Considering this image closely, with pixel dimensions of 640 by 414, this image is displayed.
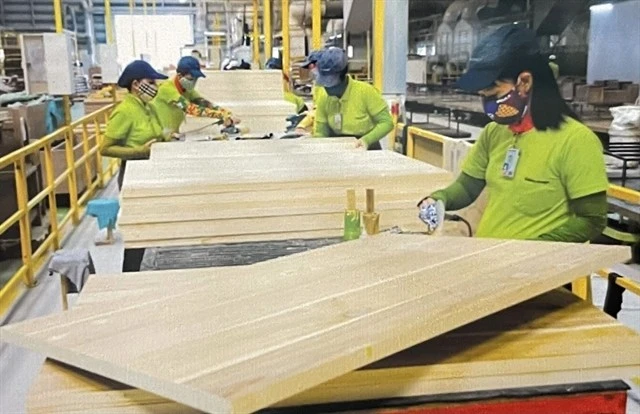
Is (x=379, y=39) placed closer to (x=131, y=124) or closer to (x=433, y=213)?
(x=131, y=124)

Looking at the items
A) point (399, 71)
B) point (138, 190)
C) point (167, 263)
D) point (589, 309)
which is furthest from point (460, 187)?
point (399, 71)

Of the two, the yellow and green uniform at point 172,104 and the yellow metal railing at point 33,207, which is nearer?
the yellow metal railing at point 33,207

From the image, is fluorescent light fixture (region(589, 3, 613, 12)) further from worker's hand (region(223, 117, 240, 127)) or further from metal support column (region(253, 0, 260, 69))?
metal support column (region(253, 0, 260, 69))

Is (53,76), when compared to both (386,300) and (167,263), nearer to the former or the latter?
(167,263)

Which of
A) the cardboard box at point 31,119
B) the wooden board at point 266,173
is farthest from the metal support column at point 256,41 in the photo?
the wooden board at point 266,173

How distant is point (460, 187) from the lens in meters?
2.30

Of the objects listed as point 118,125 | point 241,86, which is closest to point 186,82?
point 118,125

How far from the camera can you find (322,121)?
4.59 m

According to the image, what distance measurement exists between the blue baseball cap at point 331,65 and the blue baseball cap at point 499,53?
2.21 m

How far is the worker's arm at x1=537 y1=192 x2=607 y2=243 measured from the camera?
6.21 feet

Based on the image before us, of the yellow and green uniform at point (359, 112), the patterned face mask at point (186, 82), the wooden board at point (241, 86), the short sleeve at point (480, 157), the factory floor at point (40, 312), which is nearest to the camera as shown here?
the short sleeve at point (480, 157)

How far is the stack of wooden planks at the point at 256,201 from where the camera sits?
105 inches

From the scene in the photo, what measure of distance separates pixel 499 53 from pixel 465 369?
0.97m

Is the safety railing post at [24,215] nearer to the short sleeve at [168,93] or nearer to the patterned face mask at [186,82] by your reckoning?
the short sleeve at [168,93]
